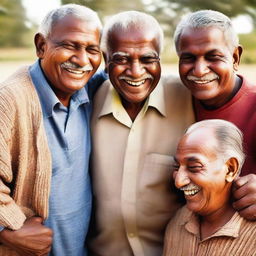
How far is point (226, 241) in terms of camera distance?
1.82 meters

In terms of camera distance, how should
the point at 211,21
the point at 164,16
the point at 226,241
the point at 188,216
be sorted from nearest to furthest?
1. the point at 226,241
2. the point at 188,216
3. the point at 211,21
4. the point at 164,16

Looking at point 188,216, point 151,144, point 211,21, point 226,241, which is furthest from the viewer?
point 151,144

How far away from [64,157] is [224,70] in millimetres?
890

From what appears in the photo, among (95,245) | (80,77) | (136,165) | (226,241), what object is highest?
(80,77)

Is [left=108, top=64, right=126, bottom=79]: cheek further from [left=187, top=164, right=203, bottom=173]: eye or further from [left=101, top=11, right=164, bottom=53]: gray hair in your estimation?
[left=187, top=164, right=203, bottom=173]: eye

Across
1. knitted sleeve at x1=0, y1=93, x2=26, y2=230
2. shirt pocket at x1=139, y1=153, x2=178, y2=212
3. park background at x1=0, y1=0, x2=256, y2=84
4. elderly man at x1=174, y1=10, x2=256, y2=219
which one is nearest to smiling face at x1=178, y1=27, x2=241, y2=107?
elderly man at x1=174, y1=10, x2=256, y2=219

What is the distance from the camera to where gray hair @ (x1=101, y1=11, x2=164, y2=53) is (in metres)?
2.26

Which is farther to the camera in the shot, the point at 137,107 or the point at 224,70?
the point at 137,107

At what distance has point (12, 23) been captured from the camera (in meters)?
12.2

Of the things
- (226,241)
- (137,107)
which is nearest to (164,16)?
(137,107)

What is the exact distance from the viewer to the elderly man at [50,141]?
6.62 ft

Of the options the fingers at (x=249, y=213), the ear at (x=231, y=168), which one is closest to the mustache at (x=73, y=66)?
the ear at (x=231, y=168)

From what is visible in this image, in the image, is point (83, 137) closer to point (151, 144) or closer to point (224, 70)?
point (151, 144)

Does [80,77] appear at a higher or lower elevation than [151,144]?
higher
